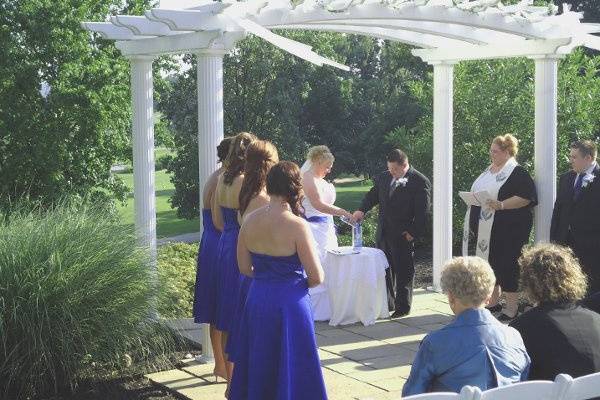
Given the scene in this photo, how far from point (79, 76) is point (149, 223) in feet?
17.6

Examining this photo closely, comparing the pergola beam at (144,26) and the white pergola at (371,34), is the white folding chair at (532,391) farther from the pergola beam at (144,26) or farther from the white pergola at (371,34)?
the pergola beam at (144,26)

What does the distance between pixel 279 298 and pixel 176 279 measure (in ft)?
12.9

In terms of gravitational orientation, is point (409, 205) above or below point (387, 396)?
above

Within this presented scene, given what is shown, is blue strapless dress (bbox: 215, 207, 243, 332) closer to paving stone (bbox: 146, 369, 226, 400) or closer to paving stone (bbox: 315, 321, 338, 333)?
paving stone (bbox: 146, 369, 226, 400)

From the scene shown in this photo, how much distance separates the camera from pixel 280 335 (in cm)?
547

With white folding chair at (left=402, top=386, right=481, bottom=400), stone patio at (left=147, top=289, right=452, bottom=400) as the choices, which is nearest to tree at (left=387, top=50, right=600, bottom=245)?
stone patio at (left=147, top=289, right=452, bottom=400)

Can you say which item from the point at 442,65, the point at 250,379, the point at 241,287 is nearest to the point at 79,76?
the point at 442,65

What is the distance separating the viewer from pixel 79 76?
43.2 ft

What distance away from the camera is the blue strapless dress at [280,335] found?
214 inches

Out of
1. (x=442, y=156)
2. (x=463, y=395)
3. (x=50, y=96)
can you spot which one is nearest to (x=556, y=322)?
(x=463, y=395)

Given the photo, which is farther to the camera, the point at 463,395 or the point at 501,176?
the point at 501,176

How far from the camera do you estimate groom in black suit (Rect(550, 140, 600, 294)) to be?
830 cm

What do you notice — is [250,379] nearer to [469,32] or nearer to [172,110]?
[469,32]

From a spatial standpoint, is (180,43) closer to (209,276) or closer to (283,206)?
(209,276)
